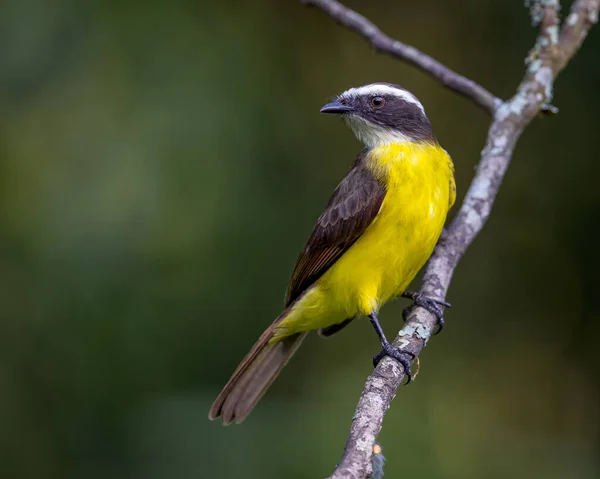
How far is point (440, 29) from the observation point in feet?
20.6

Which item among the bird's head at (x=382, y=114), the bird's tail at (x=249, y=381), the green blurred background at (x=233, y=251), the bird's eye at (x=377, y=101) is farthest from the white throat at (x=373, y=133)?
the green blurred background at (x=233, y=251)

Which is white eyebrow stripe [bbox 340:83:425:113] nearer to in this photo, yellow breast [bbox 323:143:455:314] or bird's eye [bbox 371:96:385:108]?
bird's eye [bbox 371:96:385:108]

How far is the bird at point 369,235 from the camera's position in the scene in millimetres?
3818

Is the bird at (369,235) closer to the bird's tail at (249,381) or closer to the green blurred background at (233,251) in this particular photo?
the bird's tail at (249,381)

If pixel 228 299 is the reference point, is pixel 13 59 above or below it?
above

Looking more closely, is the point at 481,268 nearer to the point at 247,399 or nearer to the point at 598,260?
the point at 598,260

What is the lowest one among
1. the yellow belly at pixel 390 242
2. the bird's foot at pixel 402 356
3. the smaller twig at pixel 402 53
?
the bird's foot at pixel 402 356

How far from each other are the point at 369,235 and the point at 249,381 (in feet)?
3.19

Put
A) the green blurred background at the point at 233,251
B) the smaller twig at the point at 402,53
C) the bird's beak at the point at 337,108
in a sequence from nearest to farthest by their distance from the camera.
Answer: the bird's beak at the point at 337,108, the smaller twig at the point at 402,53, the green blurred background at the point at 233,251

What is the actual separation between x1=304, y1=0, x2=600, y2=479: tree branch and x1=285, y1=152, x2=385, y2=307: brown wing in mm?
423

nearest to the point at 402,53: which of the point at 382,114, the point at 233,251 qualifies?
the point at 382,114

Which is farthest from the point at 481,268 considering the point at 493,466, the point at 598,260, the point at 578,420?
the point at 493,466

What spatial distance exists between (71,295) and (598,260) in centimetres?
343

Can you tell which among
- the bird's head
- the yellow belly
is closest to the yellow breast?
the yellow belly
